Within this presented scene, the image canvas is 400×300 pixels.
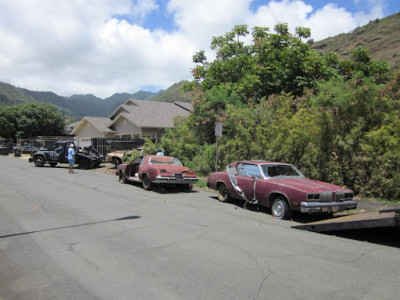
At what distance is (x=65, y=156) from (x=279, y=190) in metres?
19.0

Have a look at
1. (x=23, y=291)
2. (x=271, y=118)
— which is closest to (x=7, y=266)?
(x=23, y=291)

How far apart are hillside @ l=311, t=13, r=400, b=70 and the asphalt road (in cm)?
5460

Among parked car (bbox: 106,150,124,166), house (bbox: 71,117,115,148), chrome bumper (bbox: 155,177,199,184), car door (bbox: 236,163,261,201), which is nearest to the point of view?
car door (bbox: 236,163,261,201)

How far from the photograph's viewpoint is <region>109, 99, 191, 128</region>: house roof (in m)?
30.8

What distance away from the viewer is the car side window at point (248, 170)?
31.2 feet

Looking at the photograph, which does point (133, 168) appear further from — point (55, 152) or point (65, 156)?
point (55, 152)

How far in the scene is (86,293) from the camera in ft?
12.9

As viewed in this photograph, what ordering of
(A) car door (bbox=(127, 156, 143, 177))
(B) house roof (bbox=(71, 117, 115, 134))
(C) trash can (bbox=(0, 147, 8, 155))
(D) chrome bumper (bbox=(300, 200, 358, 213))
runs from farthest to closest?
(C) trash can (bbox=(0, 147, 8, 155)) → (B) house roof (bbox=(71, 117, 115, 134)) → (A) car door (bbox=(127, 156, 143, 177)) → (D) chrome bumper (bbox=(300, 200, 358, 213))

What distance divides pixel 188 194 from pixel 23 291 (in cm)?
868

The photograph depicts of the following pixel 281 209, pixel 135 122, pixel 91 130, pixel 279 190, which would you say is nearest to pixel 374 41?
pixel 135 122

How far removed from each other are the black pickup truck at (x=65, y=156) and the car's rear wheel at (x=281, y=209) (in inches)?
665

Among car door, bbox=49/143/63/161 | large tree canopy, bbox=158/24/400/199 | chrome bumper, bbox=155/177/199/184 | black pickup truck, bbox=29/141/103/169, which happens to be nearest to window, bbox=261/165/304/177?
large tree canopy, bbox=158/24/400/199

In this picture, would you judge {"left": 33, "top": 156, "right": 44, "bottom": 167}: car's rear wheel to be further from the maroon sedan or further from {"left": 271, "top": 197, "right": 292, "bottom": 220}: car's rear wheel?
{"left": 271, "top": 197, "right": 292, "bottom": 220}: car's rear wheel

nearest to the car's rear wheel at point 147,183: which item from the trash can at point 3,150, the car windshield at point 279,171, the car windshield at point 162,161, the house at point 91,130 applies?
the car windshield at point 162,161
